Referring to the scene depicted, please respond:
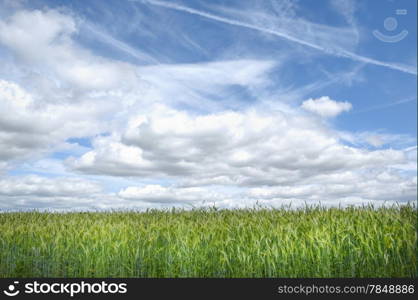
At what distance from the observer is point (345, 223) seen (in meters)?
11.9

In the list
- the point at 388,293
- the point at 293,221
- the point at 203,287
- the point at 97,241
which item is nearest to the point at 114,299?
the point at 203,287

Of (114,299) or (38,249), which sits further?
(38,249)

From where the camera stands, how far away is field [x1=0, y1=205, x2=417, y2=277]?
10289 mm

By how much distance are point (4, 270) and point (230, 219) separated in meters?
7.01

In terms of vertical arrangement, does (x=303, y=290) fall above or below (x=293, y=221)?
below

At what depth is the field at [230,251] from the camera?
405 inches

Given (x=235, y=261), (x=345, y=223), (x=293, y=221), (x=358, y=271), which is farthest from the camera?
(x=293, y=221)

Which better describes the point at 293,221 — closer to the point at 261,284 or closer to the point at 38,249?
the point at 261,284

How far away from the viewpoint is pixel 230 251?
1125cm

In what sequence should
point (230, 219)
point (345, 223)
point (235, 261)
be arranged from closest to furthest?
1. point (235, 261)
2. point (345, 223)
3. point (230, 219)

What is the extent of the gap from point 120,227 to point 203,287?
6521mm

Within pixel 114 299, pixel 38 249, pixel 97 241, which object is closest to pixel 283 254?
pixel 114 299

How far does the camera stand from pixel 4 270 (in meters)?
12.6

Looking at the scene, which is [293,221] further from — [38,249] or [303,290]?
[38,249]
